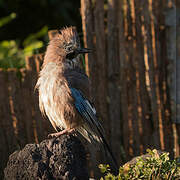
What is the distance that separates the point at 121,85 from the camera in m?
6.06

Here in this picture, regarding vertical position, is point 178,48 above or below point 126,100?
above

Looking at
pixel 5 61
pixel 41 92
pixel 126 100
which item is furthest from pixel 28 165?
pixel 5 61

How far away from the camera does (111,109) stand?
6.06 meters

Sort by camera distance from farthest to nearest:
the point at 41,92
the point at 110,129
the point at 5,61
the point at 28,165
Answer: the point at 5,61 → the point at 110,129 → the point at 41,92 → the point at 28,165

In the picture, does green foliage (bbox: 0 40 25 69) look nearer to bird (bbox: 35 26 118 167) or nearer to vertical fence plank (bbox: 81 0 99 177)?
vertical fence plank (bbox: 81 0 99 177)

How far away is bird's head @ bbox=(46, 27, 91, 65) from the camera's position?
16.4ft

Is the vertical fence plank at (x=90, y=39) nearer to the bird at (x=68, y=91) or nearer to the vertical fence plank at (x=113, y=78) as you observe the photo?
the vertical fence plank at (x=113, y=78)

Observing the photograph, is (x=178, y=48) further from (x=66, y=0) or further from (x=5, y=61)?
(x=66, y=0)

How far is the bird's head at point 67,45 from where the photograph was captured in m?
4.99

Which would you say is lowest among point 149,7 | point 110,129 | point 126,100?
point 110,129

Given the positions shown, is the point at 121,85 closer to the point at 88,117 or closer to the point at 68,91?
the point at 88,117

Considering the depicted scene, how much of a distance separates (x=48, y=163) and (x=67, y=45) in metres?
1.57

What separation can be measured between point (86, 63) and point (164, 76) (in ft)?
4.51

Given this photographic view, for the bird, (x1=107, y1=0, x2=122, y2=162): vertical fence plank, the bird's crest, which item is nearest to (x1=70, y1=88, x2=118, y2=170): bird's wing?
the bird
